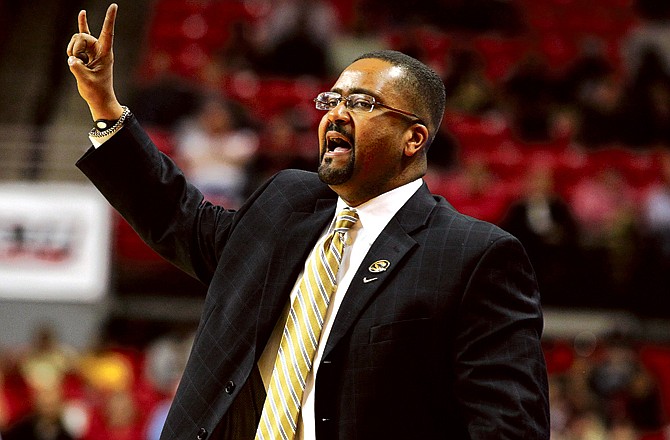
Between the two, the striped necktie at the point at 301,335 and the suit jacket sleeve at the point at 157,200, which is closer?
the striped necktie at the point at 301,335

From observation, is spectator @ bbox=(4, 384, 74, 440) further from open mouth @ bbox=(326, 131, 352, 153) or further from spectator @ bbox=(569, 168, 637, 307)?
open mouth @ bbox=(326, 131, 352, 153)

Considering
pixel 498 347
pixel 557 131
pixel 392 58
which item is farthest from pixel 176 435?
pixel 557 131

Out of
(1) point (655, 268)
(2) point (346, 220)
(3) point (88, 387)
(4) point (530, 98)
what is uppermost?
(4) point (530, 98)

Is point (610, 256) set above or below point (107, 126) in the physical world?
below

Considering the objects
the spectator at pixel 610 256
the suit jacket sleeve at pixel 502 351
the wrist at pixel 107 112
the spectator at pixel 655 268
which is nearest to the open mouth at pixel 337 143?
the suit jacket sleeve at pixel 502 351

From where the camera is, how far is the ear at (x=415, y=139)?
282cm

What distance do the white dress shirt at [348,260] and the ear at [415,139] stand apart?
89mm

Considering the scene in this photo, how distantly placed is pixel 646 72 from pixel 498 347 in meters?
9.66

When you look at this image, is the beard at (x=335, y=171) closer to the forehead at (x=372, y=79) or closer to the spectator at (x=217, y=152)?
the forehead at (x=372, y=79)

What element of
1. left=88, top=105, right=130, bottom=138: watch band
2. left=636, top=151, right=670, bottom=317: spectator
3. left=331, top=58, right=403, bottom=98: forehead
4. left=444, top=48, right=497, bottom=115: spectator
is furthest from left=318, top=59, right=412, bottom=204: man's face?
left=444, top=48, right=497, bottom=115: spectator

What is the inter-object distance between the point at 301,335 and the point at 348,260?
0.23 meters

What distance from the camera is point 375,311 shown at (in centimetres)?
261

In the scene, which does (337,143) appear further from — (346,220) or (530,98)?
(530,98)

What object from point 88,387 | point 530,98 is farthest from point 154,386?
point 530,98
